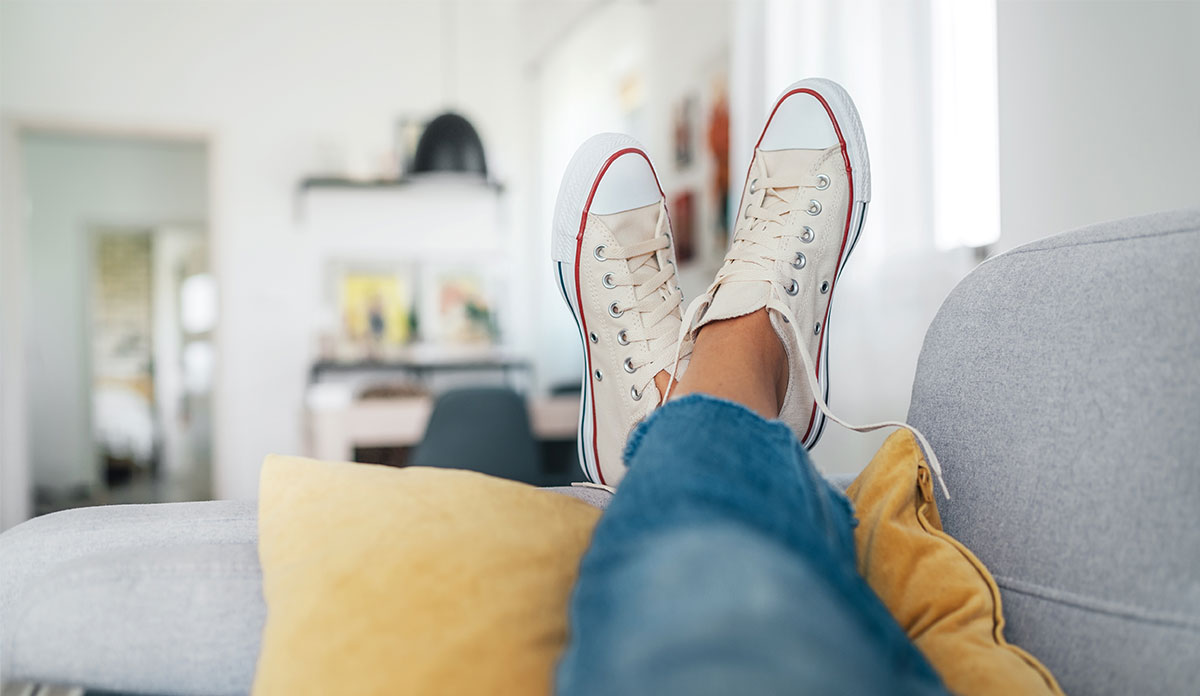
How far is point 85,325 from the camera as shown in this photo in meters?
Result: 5.74

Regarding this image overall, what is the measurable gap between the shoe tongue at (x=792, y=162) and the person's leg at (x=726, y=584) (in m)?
0.67

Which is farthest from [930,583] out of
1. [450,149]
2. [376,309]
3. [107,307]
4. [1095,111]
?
[107,307]

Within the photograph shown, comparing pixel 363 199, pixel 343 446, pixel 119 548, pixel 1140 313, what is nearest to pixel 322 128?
pixel 363 199

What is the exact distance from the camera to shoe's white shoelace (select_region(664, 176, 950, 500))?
0.92 metres

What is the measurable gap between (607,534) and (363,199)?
427 cm

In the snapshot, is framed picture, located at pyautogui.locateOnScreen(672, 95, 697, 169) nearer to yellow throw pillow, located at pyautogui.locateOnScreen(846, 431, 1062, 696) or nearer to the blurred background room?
the blurred background room

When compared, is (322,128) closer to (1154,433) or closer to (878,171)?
(878,171)

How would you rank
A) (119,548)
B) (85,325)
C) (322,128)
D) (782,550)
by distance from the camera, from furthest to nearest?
1. (85,325)
2. (322,128)
3. (119,548)
4. (782,550)

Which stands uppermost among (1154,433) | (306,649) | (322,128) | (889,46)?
(322,128)

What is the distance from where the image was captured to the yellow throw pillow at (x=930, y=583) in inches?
19.8

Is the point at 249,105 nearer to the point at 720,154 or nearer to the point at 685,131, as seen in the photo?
the point at 685,131

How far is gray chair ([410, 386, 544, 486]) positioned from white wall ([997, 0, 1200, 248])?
1.27 metres

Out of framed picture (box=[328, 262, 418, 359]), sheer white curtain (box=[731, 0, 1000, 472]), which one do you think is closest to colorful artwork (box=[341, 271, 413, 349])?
framed picture (box=[328, 262, 418, 359])

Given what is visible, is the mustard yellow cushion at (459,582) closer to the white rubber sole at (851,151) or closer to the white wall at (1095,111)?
the white rubber sole at (851,151)
